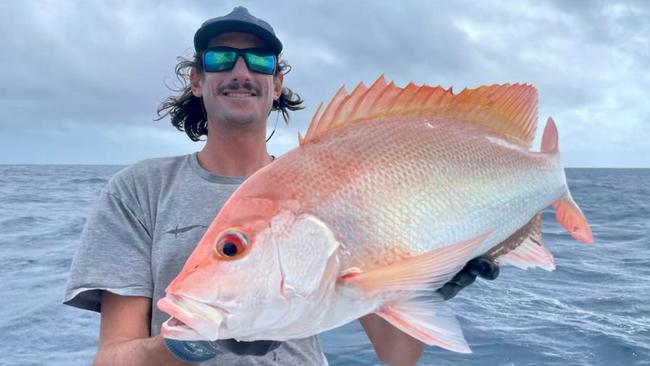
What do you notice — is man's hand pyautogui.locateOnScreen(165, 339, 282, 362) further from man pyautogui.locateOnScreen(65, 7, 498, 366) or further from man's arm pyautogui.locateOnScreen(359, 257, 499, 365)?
man's arm pyautogui.locateOnScreen(359, 257, 499, 365)

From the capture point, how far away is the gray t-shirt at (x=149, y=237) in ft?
7.95

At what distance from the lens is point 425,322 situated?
174 cm

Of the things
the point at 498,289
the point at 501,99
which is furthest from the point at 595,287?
the point at 501,99

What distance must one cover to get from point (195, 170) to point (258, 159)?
1.08ft

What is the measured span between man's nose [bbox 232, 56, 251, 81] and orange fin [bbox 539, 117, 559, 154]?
4.49 feet

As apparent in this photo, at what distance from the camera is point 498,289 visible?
28.3 ft

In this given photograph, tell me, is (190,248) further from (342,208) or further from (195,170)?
(342,208)

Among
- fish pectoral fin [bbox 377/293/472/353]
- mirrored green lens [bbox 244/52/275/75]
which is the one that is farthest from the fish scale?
mirrored green lens [bbox 244/52/275/75]

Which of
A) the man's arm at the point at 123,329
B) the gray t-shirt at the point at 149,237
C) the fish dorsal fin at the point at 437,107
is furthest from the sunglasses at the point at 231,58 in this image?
the man's arm at the point at 123,329

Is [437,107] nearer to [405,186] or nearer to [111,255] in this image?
[405,186]

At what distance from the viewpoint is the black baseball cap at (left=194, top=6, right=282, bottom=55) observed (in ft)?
9.13

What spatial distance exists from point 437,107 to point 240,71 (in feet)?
3.42

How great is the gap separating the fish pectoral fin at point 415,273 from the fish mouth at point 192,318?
36 cm

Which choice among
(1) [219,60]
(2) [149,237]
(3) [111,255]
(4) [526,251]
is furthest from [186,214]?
(4) [526,251]
